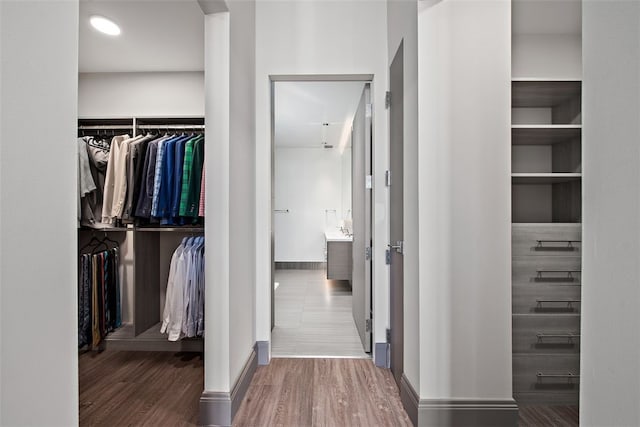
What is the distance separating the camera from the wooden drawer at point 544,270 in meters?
2.21

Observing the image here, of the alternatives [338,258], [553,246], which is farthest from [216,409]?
[338,258]

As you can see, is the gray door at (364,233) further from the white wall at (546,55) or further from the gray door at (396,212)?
the white wall at (546,55)

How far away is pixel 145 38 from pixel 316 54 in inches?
51.0

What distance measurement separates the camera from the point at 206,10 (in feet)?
6.44

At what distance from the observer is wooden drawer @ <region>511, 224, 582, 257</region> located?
86.9 inches

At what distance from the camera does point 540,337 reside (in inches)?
86.4

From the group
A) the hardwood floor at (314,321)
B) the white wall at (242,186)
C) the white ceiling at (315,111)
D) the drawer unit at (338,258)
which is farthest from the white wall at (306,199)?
the white wall at (242,186)

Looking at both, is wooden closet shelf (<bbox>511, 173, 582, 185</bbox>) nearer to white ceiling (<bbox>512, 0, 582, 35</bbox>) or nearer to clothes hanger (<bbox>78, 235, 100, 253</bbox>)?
white ceiling (<bbox>512, 0, 582, 35</bbox>)

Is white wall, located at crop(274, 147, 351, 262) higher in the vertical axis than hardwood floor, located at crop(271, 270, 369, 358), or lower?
higher

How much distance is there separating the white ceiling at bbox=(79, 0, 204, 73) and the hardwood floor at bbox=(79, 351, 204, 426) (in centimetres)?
246

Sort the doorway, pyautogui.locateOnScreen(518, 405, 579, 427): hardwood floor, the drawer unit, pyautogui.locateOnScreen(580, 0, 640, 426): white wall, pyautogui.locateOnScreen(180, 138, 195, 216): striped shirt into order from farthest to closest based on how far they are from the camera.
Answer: the drawer unit → the doorway → pyautogui.locateOnScreen(180, 138, 195, 216): striped shirt → pyautogui.locateOnScreen(518, 405, 579, 427): hardwood floor → pyautogui.locateOnScreen(580, 0, 640, 426): white wall

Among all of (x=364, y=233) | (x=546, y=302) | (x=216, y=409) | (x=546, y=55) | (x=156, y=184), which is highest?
(x=546, y=55)

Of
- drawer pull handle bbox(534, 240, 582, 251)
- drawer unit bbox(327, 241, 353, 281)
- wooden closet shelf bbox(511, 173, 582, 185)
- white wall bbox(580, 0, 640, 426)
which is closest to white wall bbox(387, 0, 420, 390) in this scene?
wooden closet shelf bbox(511, 173, 582, 185)

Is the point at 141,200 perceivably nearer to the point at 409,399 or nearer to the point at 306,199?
the point at 409,399
